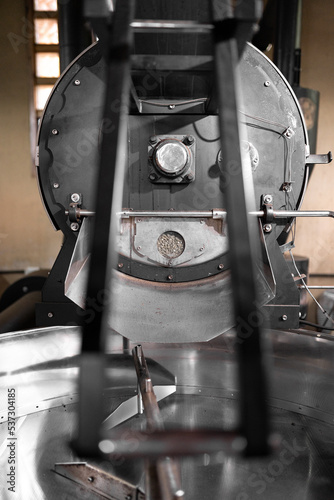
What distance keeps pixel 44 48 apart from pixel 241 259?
12.8ft

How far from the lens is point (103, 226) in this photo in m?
0.49

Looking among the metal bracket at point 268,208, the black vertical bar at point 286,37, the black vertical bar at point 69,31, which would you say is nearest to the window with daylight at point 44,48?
the black vertical bar at point 69,31

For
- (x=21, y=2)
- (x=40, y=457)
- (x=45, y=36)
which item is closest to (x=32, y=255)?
(x=45, y=36)

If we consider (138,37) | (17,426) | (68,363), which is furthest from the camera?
(68,363)

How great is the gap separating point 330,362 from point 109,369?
28.0 inches

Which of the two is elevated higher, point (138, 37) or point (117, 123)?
point (138, 37)

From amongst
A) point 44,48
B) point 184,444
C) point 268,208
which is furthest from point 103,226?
point 44,48

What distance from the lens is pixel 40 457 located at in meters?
1.09

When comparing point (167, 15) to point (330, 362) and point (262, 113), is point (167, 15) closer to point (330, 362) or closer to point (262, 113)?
point (262, 113)

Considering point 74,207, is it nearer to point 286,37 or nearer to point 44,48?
point 286,37

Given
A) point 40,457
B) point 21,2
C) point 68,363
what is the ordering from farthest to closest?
1. point 21,2
2. point 68,363
3. point 40,457

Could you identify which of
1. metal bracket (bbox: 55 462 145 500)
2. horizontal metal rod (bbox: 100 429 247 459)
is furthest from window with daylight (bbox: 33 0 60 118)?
horizontal metal rod (bbox: 100 429 247 459)

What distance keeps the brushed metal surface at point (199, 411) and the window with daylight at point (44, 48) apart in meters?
2.96

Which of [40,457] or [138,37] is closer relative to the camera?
[138,37]
